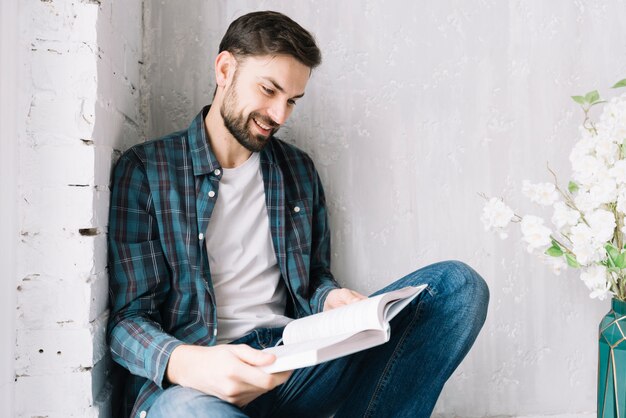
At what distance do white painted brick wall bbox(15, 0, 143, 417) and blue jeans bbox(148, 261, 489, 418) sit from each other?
352mm

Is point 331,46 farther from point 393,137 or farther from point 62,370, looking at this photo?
point 62,370

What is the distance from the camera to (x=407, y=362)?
1.25 metres

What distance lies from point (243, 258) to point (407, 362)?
0.42m

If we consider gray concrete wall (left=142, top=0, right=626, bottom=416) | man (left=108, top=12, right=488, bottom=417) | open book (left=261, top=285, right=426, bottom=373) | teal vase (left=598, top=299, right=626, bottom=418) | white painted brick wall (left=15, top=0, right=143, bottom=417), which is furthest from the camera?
gray concrete wall (left=142, top=0, right=626, bottom=416)

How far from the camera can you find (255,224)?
4.50ft

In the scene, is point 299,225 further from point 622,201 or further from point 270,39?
point 622,201

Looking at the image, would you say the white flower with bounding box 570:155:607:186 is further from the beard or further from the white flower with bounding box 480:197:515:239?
the beard

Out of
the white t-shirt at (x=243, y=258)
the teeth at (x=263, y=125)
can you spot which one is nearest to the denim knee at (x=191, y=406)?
the white t-shirt at (x=243, y=258)

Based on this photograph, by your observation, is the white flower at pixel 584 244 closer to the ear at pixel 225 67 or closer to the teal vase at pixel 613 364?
the teal vase at pixel 613 364

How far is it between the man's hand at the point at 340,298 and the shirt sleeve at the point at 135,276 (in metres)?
0.35

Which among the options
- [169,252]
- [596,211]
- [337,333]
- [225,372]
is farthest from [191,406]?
[596,211]

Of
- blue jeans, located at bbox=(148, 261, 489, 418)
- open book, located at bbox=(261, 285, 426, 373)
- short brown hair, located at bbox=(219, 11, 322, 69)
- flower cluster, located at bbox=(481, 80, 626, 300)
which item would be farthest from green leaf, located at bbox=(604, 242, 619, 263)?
short brown hair, located at bbox=(219, 11, 322, 69)

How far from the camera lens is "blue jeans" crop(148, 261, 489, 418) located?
4.00 ft

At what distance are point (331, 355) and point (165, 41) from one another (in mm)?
997
